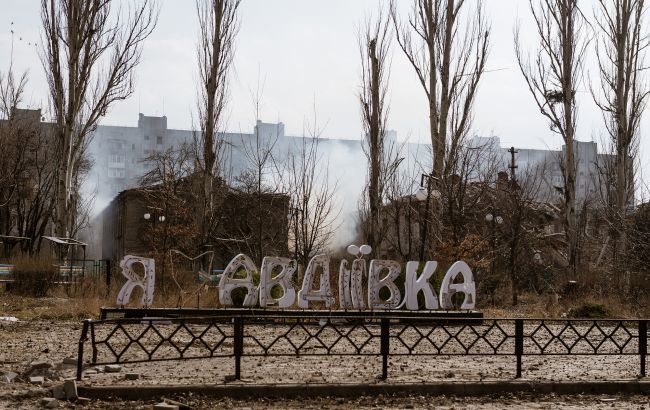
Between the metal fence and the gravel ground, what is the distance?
23cm

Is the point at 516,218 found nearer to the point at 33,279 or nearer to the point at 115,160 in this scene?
the point at 33,279

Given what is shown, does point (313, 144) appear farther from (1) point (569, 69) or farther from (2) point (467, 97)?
(1) point (569, 69)

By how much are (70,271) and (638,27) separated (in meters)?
22.7

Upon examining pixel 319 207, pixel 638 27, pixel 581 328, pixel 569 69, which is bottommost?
pixel 581 328

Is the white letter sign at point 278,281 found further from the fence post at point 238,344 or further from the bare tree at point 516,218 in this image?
the bare tree at point 516,218

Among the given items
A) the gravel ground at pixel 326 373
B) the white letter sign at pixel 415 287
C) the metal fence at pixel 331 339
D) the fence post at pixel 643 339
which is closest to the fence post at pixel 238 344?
the metal fence at pixel 331 339

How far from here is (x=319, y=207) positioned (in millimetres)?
28859

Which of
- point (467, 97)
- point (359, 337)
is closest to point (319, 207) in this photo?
point (467, 97)

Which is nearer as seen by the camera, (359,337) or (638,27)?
(359,337)

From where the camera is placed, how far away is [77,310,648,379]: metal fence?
10891 mm

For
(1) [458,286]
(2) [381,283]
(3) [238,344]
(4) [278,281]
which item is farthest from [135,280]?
(3) [238,344]

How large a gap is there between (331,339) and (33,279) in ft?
41.9

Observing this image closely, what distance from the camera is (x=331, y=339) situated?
1619cm

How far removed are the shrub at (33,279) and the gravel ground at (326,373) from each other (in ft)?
34.5
